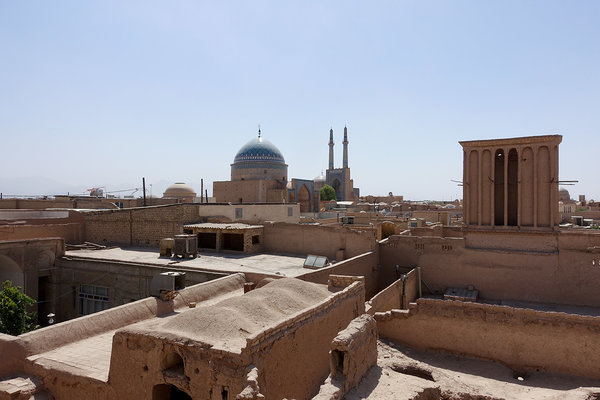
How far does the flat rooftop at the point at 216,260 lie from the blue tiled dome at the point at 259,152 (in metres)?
25.7

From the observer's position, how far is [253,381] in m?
5.80

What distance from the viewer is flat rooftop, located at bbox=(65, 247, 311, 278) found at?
15.4 metres

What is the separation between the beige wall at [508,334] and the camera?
10.3 meters

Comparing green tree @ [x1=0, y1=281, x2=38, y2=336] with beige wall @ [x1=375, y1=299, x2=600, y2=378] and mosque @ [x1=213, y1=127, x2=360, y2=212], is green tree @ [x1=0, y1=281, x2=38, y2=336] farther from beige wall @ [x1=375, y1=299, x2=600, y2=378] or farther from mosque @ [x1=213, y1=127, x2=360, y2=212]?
mosque @ [x1=213, y1=127, x2=360, y2=212]

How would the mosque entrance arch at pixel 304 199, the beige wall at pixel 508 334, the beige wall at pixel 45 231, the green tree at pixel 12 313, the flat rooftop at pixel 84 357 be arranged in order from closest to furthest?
1. the flat rooftop at pixel 84 357
2. the beige wall at pixel 508 334
3. the green tree at pixel 12 313
4. the beige wall at pixel 45 231
5. the mosque entrance arch at pixel 304 199

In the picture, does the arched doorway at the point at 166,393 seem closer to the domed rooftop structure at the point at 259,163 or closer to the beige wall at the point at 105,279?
the beige wall at the point at 105,279

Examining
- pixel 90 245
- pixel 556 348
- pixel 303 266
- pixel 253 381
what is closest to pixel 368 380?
pixel 253 381

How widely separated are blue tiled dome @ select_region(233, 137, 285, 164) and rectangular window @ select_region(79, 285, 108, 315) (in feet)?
97.5

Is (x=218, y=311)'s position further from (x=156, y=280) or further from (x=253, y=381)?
(x=156, y=280)

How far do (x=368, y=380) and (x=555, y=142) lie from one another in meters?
13.4

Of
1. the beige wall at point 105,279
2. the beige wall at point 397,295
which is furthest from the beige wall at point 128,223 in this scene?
the beige wall at point 397,295

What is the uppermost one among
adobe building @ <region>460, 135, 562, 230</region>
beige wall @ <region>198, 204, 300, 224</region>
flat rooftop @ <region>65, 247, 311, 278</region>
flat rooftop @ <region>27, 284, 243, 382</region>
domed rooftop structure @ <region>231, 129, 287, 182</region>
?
domed rooftop structure @ <region>231, 129, 287, 182</region>

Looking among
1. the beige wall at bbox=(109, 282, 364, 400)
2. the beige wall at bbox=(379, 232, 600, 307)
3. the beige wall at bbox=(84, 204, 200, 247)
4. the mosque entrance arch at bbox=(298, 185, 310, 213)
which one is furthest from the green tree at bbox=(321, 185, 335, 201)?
the beige wall at bbox=(109, 282, 364, 400)

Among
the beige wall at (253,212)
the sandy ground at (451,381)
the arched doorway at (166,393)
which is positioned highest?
the beige wall at (253,212)
